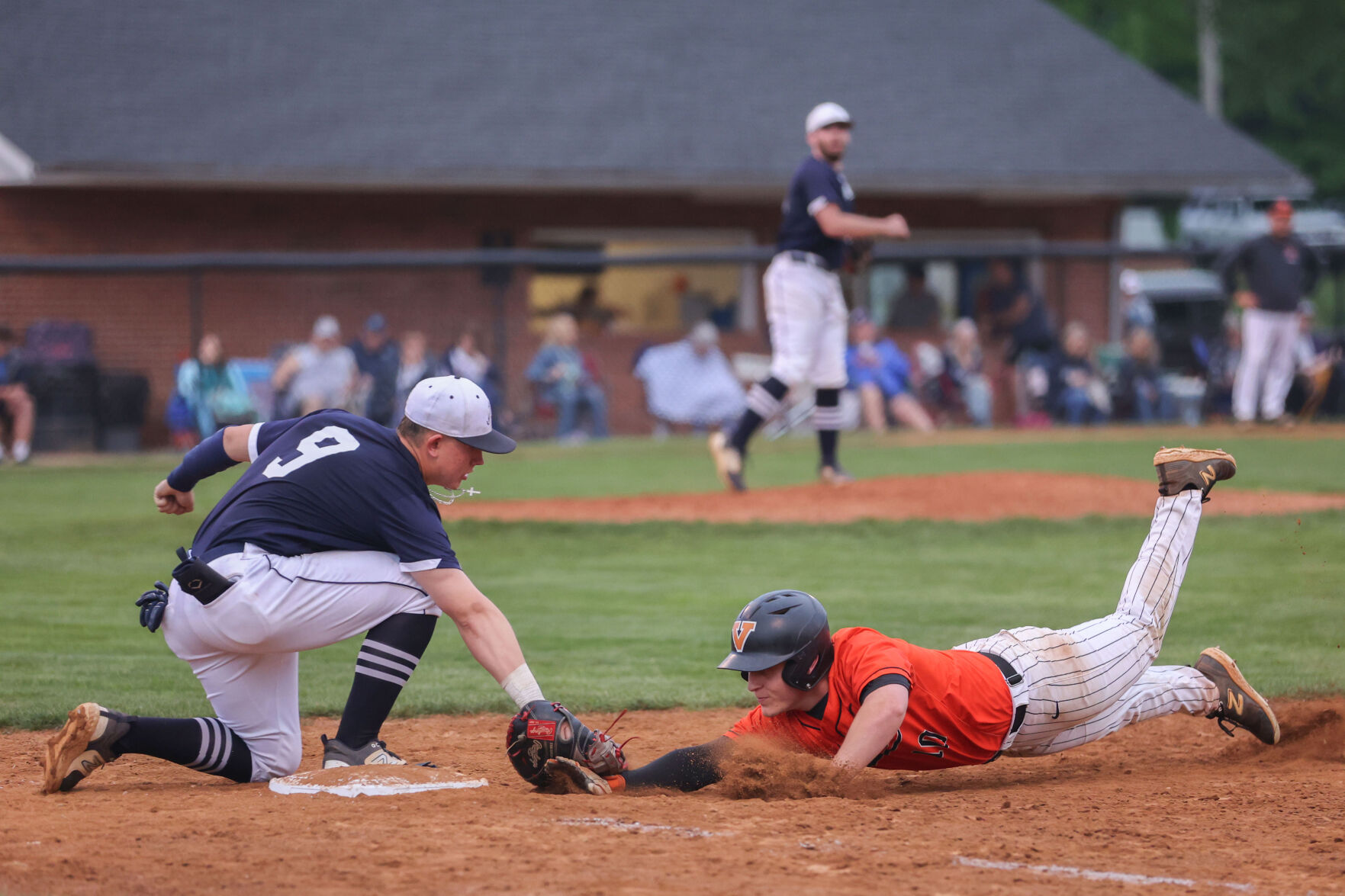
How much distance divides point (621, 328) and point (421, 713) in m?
13.3

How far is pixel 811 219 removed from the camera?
416 inches

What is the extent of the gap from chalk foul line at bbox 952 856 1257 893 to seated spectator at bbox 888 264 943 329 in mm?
18075

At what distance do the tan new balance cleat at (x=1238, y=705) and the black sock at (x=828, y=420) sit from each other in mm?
5811

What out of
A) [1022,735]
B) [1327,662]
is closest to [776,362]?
[1327,662]

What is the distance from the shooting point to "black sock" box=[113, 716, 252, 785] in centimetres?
462

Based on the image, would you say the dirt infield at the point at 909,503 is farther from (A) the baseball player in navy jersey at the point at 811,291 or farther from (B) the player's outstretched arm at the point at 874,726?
(B) the player's outstretched arm at the point at 874,726

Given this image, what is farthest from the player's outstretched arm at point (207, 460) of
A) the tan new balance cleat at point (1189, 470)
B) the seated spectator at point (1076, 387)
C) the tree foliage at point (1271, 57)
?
the tree foliage at point (1271, 57)

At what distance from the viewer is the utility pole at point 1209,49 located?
3800cm

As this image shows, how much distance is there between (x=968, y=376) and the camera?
1944 cm

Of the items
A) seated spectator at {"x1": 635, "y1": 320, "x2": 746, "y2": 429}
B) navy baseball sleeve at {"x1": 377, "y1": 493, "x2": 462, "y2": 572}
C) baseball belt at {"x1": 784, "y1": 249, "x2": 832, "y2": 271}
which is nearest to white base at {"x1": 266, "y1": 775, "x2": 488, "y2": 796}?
navy baseball sleeve at {"x1": 377, "y1": 493, "x2": 462, "y2": 572}

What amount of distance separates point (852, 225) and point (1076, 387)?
9.68 metres

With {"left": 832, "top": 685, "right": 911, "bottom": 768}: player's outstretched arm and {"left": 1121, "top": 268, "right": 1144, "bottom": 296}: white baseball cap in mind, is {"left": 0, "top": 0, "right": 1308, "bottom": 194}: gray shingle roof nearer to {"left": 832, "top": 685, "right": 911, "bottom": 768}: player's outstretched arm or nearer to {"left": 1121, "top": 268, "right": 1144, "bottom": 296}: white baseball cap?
{"left": 1121, "top": 268, "right": 1144, "bottom": 296}: white baseball cap

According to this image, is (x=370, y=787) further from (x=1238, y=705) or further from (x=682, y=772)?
(x=1238, y=705)

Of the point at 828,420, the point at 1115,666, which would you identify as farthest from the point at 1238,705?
the point at 828,420
